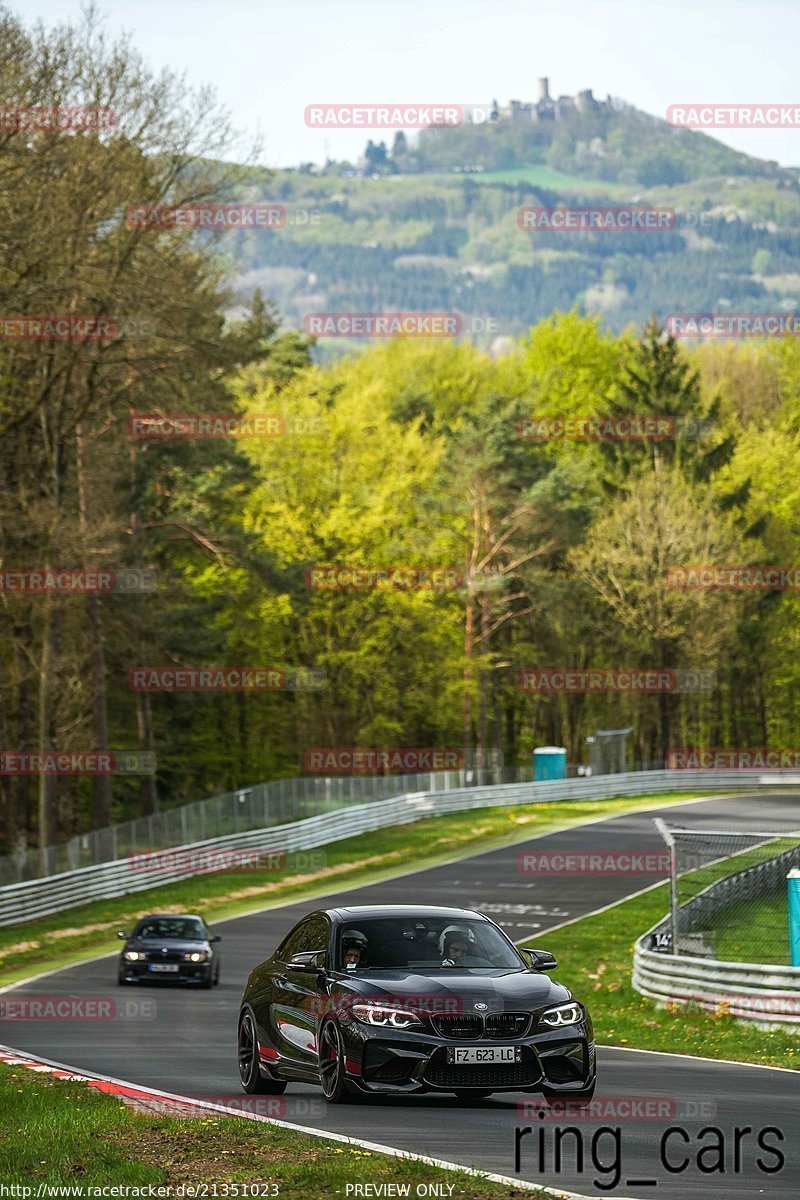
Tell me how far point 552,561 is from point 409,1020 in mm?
70677

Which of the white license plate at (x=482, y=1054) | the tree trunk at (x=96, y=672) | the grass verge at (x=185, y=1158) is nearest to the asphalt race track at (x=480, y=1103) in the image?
the white license plate at (x=482, y=1054)

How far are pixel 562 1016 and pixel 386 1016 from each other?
3.83 feet

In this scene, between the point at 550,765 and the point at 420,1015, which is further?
the point at 550,765

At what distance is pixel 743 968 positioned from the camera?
20766mm

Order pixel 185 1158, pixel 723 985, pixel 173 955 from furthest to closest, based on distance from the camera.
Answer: pixel 173 955, pixel 723 985, pixel 185 1158

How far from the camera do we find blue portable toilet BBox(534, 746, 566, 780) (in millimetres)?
68875

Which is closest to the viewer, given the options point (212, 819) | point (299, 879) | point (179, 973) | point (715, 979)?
point (715, 979)

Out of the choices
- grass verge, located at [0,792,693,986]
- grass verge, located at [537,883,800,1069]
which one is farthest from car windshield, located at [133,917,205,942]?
grass verge, located at [537,883,800,1069]

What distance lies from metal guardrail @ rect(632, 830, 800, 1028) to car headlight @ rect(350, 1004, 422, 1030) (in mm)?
8821

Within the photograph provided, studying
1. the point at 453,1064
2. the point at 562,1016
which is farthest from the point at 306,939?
the point at 562,1016

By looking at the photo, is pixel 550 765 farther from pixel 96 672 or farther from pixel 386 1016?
pixel 386 1016

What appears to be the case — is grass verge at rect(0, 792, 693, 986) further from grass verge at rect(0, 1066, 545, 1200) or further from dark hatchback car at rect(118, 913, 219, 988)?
grass verge at rect(0, 1066, 545, 1200)

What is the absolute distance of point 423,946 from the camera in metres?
13.0

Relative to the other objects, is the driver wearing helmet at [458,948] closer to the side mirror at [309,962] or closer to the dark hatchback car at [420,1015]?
the dark hatchback car at [420,1015]
